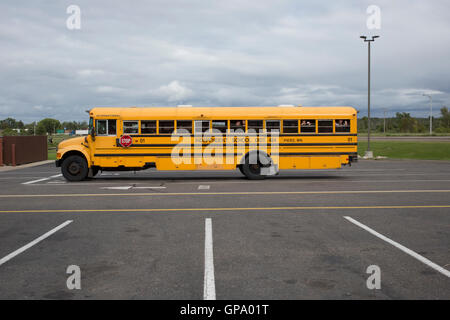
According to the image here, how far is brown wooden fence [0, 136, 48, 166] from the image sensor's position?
26.1 meters

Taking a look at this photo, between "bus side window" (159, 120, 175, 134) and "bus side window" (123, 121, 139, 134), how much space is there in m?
0.98

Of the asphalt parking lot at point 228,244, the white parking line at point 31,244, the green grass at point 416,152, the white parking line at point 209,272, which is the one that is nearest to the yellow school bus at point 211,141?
the asphalt parking lot at point 228,244

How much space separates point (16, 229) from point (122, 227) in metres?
2.01

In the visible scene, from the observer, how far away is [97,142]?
680 inches

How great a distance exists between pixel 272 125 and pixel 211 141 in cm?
261

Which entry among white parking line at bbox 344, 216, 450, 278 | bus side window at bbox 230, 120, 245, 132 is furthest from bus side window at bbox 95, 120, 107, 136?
white parking line at bbox 344, 216, 450, 278

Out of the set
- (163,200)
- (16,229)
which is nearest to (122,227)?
(16,229)

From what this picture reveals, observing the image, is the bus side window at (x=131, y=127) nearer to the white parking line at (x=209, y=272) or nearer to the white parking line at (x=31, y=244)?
the white parking line at (x=31, y=244)

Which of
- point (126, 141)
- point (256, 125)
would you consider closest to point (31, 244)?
point (126, 141)

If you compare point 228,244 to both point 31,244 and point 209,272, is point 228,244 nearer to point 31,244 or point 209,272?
point 209,272

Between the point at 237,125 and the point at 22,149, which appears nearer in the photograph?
the point at 237,125

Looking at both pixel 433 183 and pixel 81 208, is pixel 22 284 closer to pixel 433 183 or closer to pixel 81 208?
pixel 81 208

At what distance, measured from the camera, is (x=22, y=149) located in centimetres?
2773

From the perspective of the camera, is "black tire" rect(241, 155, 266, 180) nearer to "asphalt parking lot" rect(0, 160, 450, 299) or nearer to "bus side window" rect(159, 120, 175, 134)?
"bus side window" rect(159, 120, 175, 134)
